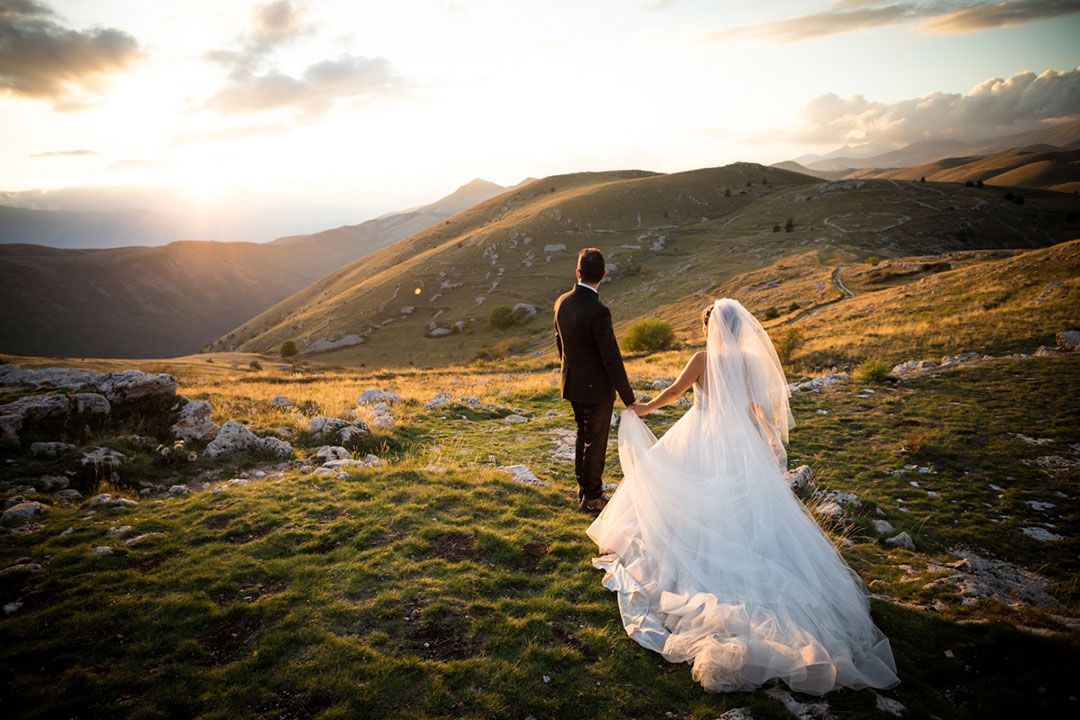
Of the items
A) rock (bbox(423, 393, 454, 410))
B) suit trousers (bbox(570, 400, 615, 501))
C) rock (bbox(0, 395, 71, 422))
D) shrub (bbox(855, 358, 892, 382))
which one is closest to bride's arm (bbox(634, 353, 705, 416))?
suit trousers (bbox(570, 400, 615, 501))

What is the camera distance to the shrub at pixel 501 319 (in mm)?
72625

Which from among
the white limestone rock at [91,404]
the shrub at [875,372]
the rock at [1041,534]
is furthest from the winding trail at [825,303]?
the white limestone rock at [91,404]

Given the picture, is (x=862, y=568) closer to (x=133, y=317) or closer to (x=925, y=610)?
(x=925, y=610)

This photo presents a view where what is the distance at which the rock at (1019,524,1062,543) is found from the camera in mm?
6648

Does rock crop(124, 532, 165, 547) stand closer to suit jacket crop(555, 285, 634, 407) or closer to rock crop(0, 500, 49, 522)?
rock crop(0, 500, 49, 522)

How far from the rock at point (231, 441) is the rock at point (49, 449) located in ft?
7.77

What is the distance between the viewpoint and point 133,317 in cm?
18062

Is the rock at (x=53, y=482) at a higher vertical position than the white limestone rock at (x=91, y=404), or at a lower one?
lower

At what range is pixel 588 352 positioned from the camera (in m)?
7.18

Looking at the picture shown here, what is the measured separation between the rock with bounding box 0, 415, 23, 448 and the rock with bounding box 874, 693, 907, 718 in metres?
14.9

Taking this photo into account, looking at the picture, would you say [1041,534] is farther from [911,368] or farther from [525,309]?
[525,309]

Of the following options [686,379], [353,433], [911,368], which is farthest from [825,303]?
[353,433]

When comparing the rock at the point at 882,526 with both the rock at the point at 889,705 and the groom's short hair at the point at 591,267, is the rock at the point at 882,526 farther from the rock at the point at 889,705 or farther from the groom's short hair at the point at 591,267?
the groom's short hair at the point at 591,267

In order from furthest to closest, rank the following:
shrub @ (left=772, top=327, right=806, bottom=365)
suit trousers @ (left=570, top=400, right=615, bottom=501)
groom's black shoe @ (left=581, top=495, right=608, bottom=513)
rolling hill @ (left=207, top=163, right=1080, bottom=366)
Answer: rolling hill @ (left=207, top=163, right=1080, bottom=366) < shrub @ (left=772, top=327, right=806, bottom=365) < groom's black shoe @ (left=581, top=495, right=608, bottom=513) < suit trousers @ (left=570, top=400, right=615, bottom=501)
